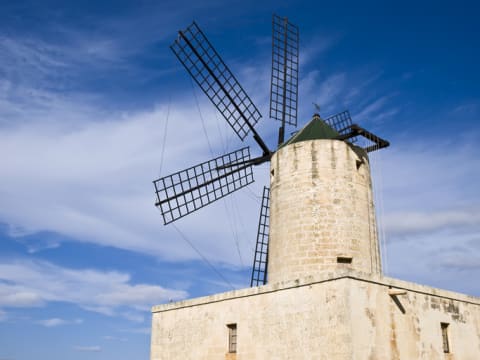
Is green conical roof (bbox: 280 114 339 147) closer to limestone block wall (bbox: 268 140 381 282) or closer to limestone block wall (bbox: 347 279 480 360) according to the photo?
limestone block wall (bbox: 268 140 381 282)

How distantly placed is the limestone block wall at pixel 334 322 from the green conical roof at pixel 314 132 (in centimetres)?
501

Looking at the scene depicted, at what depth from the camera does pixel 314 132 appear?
14.7 m

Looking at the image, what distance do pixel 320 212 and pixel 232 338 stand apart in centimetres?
385

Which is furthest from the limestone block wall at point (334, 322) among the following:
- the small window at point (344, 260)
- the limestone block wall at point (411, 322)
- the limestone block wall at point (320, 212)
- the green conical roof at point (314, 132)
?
the green conical roof at point (314, 132)

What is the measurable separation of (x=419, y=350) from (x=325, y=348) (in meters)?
2.20

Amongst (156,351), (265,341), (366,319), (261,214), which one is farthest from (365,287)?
(261,214)

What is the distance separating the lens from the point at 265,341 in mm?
10812

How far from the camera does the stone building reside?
9.74 meters

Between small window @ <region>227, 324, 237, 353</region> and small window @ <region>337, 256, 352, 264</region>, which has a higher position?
small window @ <region>337, 256, 352, 264</region>

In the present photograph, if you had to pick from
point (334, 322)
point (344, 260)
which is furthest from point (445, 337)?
point (334, 322)

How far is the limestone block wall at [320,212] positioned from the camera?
506 inches

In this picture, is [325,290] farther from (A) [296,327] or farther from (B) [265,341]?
(B) [265,341]

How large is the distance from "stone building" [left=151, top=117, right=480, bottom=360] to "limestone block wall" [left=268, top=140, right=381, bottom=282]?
3 cm

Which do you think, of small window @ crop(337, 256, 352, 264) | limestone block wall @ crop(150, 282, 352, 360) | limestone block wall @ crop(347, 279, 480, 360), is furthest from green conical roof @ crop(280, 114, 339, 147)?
limestone block wall @ crop(347, 279, 480, 360)
